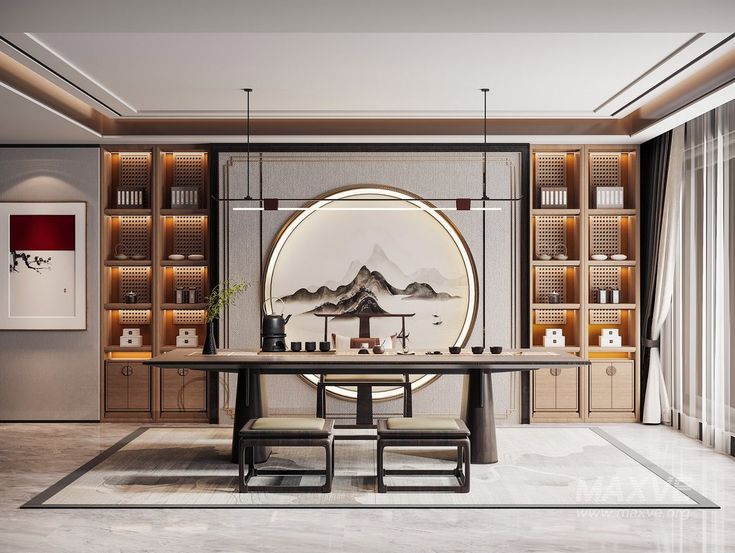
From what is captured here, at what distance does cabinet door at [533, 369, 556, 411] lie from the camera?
7277mm

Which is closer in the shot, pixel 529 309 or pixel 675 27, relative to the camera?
pixel 675 27

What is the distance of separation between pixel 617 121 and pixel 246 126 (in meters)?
3.45

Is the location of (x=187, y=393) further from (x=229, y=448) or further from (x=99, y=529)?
(x=99, y=529)

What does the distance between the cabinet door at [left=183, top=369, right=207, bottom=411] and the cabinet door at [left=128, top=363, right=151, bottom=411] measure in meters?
0.36

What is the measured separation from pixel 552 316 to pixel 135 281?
163 inches

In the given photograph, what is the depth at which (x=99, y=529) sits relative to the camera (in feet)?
13.8

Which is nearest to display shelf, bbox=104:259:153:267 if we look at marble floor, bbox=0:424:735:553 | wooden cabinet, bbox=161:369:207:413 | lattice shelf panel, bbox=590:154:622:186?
wooden cabinet, bbox=161:369:207:413

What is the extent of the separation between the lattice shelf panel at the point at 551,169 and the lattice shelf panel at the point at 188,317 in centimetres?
359

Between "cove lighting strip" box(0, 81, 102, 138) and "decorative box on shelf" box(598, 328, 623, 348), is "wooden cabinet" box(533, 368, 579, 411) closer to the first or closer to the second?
"decorative box on shelf" box(598, 328, 623, 348)

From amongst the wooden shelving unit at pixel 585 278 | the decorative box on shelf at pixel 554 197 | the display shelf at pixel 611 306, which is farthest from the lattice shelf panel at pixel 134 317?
the display shelf at pixel 611 306

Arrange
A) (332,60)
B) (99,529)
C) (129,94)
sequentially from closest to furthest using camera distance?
(99,529) → (332,60) → (129,94)

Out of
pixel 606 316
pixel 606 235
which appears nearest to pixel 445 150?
pixel 606 235

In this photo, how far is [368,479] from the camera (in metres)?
Answer: 5.21

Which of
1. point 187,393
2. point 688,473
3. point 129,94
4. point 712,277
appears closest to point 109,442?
point 187,393
